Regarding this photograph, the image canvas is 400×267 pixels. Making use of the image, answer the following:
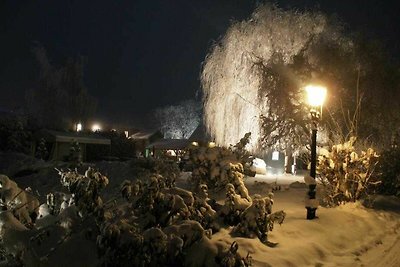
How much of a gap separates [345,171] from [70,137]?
2818cm

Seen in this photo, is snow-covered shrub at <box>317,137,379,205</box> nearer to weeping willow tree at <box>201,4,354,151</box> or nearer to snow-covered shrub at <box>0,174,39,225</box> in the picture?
snow-covered shrub at <box>0,174,39,225</box>

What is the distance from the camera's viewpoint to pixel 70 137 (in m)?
38.0

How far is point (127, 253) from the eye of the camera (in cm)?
663

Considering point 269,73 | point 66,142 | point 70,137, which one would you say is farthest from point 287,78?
point 66,142

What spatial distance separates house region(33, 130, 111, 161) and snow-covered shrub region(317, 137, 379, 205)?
23623 mm

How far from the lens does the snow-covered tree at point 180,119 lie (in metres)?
80.9

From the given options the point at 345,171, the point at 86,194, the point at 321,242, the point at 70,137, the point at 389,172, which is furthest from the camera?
A: the point at 70,137

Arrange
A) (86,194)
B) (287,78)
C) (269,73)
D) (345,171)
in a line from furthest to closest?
(269,73), (287,78), (345,171), (86,194)

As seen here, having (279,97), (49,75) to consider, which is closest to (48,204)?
(279,97)

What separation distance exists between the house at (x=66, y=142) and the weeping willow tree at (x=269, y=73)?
12.7 meters

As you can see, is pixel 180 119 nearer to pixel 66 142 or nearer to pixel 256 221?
pixel 66 142

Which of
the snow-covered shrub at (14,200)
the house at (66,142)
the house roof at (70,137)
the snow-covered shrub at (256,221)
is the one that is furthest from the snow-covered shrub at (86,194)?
the house roof at (70,137)

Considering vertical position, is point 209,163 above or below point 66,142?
below

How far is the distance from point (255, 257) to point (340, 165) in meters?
7.40
